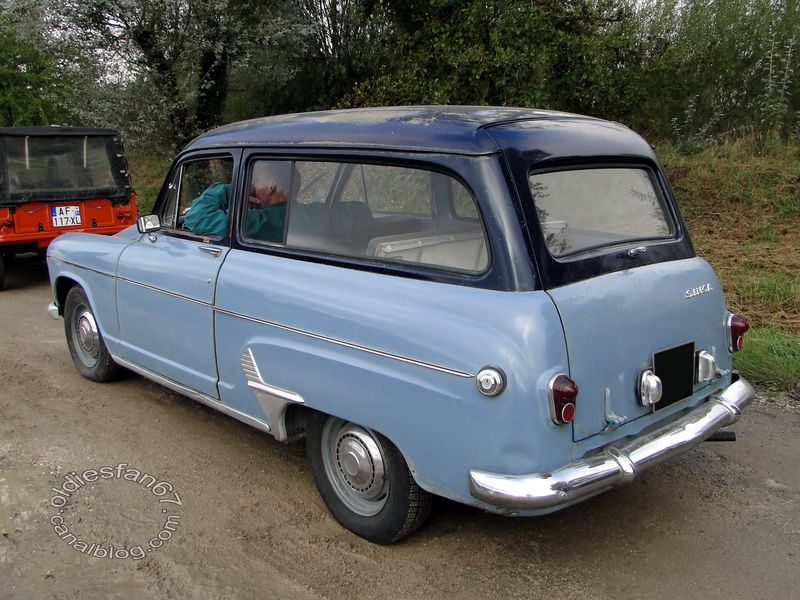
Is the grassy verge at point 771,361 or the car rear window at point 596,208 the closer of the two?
the car rear window at point 596,208

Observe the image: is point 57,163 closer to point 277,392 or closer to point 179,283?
point 179,283

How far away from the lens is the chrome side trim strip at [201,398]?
3.70 meters

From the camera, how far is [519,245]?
2811 mm

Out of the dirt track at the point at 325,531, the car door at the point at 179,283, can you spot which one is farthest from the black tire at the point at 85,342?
the dirt track at the point at 325,531

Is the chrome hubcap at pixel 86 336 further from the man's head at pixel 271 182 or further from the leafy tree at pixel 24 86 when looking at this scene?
the leafy tree at pixel 24 86

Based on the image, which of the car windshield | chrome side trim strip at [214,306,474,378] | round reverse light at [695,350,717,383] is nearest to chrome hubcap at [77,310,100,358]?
chrome side trim strip at [214,306,474,378]

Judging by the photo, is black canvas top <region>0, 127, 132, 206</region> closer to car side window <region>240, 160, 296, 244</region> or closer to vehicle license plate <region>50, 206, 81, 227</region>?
vehicle license plate <region>50, 206, 81, 227</region>

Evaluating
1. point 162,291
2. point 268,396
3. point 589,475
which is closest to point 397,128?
→ point 268,396

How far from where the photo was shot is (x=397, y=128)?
321 cm

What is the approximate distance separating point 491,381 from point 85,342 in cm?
376

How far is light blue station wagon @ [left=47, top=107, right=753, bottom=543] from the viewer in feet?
8.82

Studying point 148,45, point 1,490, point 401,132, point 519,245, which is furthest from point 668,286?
point 148,45

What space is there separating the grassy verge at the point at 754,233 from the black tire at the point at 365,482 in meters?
3.14

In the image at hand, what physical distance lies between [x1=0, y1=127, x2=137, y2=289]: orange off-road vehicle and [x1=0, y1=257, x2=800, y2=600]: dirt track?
4.94 meters
